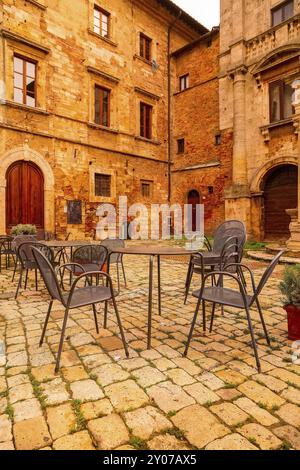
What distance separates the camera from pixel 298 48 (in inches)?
399

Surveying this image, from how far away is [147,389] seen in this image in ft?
6.59

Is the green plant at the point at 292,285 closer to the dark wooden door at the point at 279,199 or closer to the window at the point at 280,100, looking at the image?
the dark wooden door at the point at 279,199

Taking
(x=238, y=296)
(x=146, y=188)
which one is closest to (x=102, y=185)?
(x=146, y=188)

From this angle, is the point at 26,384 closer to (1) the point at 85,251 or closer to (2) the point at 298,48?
(1) the point at 85,251

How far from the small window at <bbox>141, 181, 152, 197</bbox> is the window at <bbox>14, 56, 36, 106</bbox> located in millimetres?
6211

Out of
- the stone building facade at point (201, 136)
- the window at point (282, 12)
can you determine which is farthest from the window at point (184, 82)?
the window at point (282, 12)

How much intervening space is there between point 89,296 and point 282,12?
525 inches

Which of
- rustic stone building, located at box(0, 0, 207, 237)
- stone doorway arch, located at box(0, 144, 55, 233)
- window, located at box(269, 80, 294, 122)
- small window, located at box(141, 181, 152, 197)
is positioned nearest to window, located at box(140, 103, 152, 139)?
rustic stone building, located at box(0, 0, 207, 237)

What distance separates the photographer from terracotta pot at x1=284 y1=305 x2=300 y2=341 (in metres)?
2.78

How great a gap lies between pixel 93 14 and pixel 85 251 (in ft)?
42.7

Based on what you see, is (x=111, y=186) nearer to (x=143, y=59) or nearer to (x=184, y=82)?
(x=143, y=59)

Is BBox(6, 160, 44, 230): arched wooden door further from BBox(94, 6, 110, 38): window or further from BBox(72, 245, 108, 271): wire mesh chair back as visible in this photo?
BBox(72, 245, 108, 271): wire mesh chair back

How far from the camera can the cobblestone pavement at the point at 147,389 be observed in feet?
5.18

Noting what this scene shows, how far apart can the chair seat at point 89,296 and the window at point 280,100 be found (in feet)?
35.5
